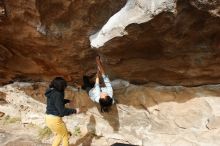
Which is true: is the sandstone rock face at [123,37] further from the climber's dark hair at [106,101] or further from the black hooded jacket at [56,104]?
the black hooded jacket at [56,104]

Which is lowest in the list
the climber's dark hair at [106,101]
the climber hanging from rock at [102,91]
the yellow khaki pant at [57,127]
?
the yellow khaki pant at [57,127]

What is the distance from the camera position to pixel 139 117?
6.73 metres

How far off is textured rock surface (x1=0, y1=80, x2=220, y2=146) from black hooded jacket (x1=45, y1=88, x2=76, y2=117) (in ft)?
3.51

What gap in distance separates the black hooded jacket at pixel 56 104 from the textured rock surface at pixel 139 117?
107cm

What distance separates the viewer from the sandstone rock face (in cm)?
518

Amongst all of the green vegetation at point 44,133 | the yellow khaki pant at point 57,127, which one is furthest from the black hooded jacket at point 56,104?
the green vegetation at point 44,133

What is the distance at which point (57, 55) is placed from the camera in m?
6.60

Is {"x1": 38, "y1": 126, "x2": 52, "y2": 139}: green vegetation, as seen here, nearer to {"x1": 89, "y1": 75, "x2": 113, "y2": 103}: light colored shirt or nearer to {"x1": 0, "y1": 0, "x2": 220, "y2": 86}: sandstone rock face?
{"x1": 0, "y1": 0, "x2": 220, "y2": 86}: sandstone rock face

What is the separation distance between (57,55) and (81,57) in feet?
1.42

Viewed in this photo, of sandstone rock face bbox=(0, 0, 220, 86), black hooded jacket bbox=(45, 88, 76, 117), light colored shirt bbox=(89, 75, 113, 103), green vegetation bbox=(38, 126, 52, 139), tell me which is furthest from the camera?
green vegetation bbox=(38, 126, 52, 139)

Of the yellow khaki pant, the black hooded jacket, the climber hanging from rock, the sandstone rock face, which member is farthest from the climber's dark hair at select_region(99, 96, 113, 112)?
the yellow khaki pant

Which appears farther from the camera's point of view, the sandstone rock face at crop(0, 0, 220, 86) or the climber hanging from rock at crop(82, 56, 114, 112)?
the climber hanging from rock at crop(82, 56, 114, 112)

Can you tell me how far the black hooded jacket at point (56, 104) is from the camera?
6.09 meters

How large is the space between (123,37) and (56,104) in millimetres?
1586
